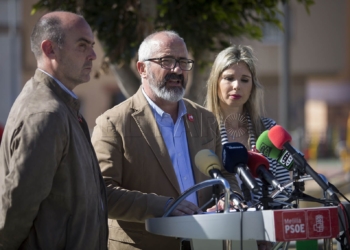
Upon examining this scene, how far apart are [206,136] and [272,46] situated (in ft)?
92.2

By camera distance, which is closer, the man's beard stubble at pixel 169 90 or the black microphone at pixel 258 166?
the black microphone at pixel 258 166

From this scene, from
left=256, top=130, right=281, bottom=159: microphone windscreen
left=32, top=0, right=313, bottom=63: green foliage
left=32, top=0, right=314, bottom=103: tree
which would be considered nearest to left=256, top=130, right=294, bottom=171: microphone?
left=256, top=130, right=281, bottom=159: microphone windscreen

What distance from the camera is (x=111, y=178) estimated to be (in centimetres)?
402

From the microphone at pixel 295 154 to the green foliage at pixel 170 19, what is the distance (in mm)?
2778

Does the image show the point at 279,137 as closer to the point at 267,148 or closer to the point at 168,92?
the point at 267,148

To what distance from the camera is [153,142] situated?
415 centimetres

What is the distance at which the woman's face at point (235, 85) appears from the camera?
4.83 metres

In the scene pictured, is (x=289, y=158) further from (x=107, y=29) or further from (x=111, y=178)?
(x=107, y=29)

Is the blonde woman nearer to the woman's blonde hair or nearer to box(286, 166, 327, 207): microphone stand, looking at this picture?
the woman's blonde hair

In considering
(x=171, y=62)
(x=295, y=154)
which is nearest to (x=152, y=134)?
(x=171, y=62)

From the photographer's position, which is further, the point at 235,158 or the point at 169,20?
the point at 169,20

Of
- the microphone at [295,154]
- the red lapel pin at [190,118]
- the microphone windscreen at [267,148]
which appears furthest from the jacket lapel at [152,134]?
the microphone at [295,154]

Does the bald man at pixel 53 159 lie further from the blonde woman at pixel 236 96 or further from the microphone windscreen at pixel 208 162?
the blonde woman at pixel 236 96

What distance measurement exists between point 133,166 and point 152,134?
23 centimetres
